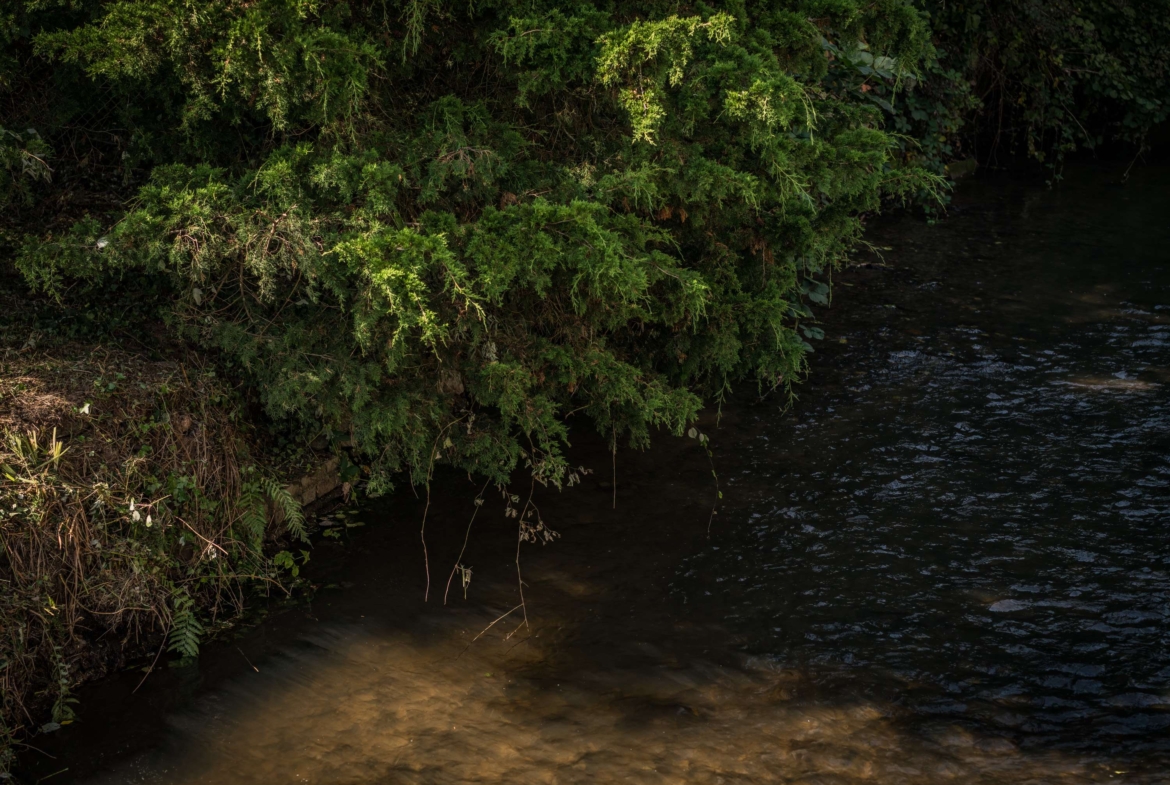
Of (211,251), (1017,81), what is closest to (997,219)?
(1017,81)

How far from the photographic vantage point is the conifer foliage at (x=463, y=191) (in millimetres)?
4582

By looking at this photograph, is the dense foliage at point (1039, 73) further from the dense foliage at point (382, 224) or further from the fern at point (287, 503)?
the fern at point (287, 503)

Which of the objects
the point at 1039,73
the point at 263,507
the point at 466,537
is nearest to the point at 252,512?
the point at 263,507

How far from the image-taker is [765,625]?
488 cm

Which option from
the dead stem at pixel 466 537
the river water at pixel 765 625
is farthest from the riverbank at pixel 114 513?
the dead stem at pixel 466 537

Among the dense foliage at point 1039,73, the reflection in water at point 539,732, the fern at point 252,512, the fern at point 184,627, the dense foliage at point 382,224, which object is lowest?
the reflection in water at point 539,732

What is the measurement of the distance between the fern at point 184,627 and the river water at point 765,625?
0.36ft

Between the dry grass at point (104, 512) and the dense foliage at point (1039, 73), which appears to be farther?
the dense foliage at point (1039, 73)

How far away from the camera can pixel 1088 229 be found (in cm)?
1080

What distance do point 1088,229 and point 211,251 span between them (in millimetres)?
9299

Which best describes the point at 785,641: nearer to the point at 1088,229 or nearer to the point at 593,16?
the point at 593,16

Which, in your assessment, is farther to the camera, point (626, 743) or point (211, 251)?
point (211, 251)

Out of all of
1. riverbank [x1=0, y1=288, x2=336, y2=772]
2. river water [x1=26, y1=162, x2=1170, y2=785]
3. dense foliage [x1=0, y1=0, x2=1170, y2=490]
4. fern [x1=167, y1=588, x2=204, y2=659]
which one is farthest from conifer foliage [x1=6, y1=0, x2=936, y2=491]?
fern [x1=167, y1=588, x2=204, y2=659]

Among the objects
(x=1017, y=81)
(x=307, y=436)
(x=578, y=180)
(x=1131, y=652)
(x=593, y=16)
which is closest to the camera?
(x=1131, y=652)
